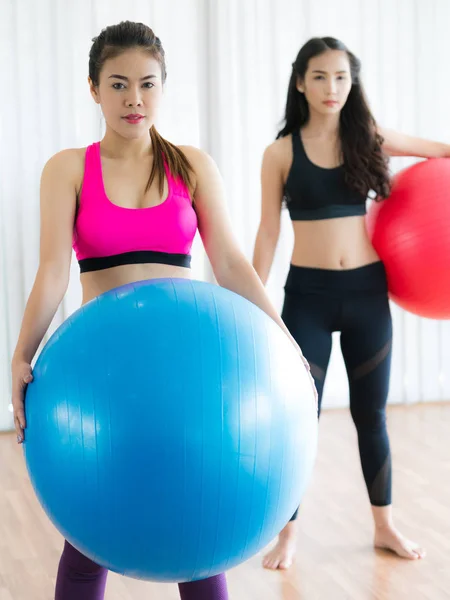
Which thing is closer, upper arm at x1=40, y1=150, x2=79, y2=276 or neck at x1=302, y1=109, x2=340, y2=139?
upper arm at x1=40, y1=150, x2=79, y2=276

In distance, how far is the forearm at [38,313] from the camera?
1640 mm

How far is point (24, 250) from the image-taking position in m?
4.14

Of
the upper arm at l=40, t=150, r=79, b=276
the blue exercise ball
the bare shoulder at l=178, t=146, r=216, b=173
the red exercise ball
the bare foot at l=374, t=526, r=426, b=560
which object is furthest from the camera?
the bare foot at l=374, t=526, r=426, b=560

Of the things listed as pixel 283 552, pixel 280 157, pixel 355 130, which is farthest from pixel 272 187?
pixel 283 552

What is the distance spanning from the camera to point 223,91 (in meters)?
4.31

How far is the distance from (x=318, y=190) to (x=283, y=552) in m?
1.13

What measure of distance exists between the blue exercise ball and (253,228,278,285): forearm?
1157mm

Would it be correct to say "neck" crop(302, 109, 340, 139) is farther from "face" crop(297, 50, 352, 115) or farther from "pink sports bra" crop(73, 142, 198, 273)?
"pink sports bra" crop(73, 142, 198, 273)

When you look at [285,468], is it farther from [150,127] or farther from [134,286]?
[150,127]

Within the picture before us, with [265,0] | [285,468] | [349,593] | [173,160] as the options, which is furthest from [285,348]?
[265,0]

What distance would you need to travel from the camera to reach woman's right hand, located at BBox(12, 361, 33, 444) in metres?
1.57

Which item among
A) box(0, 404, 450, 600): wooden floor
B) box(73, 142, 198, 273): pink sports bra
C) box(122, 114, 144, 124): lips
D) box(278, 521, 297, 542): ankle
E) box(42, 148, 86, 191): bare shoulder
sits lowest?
box(0, 404, 450, 600): wooden floor

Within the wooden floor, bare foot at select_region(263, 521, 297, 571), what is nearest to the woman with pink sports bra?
the wooden floor

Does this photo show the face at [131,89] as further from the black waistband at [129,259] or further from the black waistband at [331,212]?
A: the black waistband at [331,212]
